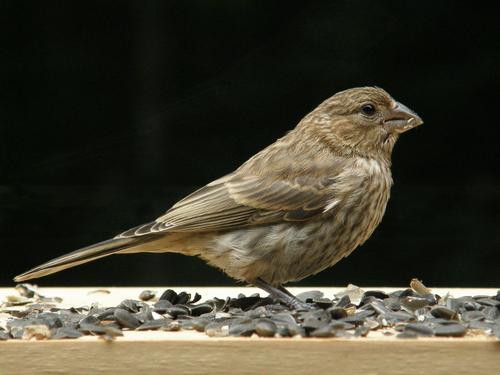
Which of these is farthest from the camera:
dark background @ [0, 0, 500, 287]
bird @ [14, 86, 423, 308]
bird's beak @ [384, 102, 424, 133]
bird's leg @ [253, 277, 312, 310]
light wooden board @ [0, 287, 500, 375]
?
dark background @ [0, 0, 500, 287]

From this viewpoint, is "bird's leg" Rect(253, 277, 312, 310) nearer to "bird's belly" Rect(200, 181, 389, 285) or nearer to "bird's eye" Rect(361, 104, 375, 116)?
"bird's belly" Rect(200, 181, 389, 285)

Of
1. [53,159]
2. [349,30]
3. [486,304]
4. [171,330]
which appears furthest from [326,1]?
[171,330]

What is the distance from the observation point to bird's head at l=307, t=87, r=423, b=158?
4.42 meters

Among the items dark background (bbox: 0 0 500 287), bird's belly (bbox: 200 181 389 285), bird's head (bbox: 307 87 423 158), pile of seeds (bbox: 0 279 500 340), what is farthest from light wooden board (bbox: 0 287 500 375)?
dark background (bbox: 0 0 500 287)

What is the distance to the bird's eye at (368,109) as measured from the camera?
444 cm

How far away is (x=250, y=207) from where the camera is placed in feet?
13.7

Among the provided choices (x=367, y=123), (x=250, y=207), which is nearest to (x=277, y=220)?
(x=250, y=207)

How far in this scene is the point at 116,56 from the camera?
528 cm

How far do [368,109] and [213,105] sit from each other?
1177 mm

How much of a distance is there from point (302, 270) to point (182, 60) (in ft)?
5.49

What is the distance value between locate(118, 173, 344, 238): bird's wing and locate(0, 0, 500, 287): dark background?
46.5 inches

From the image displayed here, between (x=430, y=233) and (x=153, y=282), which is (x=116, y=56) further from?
(x=430, y=233)

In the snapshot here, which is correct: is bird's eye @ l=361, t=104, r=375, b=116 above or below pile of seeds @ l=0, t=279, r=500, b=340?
above

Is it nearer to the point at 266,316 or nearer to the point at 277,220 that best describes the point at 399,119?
the point at 277,220
